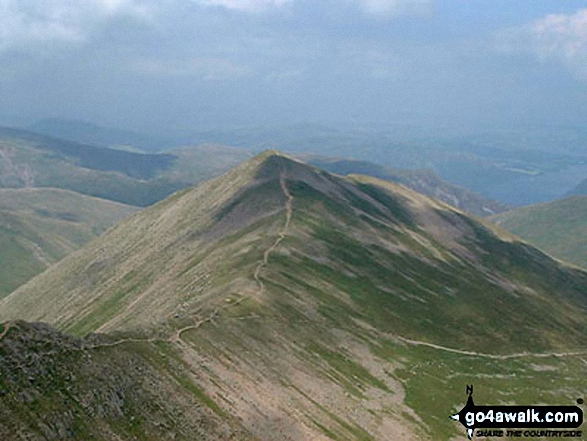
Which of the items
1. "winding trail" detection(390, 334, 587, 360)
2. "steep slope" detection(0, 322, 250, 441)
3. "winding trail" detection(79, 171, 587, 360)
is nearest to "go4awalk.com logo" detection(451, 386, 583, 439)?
"winding trail" detection(390, 334, 587, 360)

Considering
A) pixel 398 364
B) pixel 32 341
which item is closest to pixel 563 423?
pixel 398 364

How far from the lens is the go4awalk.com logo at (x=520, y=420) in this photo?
11562 centimetres

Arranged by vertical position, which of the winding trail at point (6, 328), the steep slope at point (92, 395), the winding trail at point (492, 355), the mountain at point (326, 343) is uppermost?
the winding trail at point (6, 328)

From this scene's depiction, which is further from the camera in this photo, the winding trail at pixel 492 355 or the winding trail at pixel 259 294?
the winding trail at pixel 492 355

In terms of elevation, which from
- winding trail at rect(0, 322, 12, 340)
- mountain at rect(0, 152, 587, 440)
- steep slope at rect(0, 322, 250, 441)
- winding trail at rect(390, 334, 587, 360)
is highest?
winding trail at rect(0, 322, 12, 340)

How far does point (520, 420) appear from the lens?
410 feet

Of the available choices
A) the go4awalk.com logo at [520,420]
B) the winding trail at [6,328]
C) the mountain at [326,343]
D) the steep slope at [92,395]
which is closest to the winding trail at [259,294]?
the mountain at [326,343]

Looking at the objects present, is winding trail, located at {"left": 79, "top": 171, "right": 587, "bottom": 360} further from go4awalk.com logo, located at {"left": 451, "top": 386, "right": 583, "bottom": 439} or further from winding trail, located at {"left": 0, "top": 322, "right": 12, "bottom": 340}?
go4awalk.com logo, located at {"left": 451, "top": 386, "right": 583, "bottom": 439}

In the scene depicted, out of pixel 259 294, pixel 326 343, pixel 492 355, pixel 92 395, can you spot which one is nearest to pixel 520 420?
pixel 326 343

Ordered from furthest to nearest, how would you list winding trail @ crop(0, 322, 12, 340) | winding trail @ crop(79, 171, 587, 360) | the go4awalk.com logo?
the go4awalk.com logo
winding trail @ crop(79, 171, 587, 360)
winding trail @ crop(0, 322, 12, 340)

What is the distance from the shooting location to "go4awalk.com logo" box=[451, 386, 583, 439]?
116 meters

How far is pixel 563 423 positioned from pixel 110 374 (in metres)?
94.0

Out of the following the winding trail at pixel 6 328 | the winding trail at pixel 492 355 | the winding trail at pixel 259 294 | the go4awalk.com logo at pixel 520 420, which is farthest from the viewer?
the winding trail at pixel 492 355

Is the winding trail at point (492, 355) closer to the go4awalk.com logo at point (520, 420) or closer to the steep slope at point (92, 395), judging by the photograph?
the go4awalk.com logo at point (520, 420)
